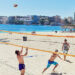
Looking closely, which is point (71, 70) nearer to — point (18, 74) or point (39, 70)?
point (39, 70)

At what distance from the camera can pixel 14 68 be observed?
8.08 metres

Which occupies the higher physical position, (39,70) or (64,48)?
(64,48)

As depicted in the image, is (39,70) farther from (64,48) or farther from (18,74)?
(64,48)

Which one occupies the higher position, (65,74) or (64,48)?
(64,48)

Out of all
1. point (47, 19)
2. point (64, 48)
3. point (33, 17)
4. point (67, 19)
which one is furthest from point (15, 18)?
point (64, 48)

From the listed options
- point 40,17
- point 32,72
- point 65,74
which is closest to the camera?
point 65,74

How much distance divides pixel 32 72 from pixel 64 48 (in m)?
3.25

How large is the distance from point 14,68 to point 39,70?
132 centimetres

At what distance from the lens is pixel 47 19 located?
193 metres

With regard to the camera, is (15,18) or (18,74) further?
(15,18)

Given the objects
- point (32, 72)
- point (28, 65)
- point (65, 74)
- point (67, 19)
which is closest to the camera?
point (65, 74)

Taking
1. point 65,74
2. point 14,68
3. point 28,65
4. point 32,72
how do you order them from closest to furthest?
1. point 65,74
2. point 32,72
3. point 14,68
4. point 28,65

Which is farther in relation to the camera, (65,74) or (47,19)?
(47,19)

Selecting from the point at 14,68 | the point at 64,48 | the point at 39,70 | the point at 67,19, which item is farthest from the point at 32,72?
the point at 67,19
